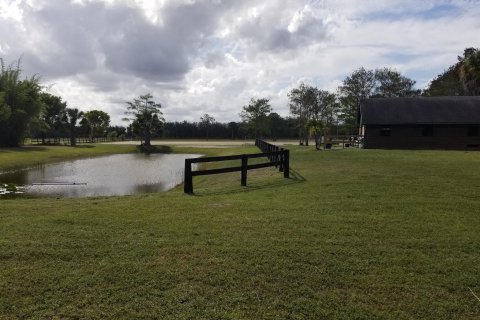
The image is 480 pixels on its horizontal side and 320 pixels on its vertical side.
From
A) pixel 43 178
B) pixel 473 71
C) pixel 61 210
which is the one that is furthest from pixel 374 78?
pixel 61 210

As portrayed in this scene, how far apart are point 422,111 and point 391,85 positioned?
95.0 feet

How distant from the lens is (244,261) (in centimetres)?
520

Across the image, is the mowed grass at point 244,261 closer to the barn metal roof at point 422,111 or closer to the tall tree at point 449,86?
the barn metal roof at point 422,111

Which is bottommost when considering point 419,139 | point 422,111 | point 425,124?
point 419,139

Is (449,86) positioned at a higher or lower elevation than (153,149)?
higher

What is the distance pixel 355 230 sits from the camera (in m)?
6.61

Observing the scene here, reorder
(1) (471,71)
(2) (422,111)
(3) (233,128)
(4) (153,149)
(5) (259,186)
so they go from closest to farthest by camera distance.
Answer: (5) (259,186) < (2) (422,111) < (1) (471,71) < (4) (153,149) < (3) (233,128)

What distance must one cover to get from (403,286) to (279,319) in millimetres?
1689

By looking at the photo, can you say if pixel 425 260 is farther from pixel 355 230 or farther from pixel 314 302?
pixel 314 302

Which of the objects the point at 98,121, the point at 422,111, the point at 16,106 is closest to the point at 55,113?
the point at 16,106

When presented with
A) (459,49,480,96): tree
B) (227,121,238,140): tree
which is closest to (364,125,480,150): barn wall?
(459,49,480,96): tree

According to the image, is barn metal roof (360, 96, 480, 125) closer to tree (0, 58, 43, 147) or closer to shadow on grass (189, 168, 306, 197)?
shadow on grass (189, 168, 306, 197)

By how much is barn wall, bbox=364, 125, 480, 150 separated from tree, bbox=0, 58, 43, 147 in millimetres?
39522

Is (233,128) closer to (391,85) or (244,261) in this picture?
(391,85)
